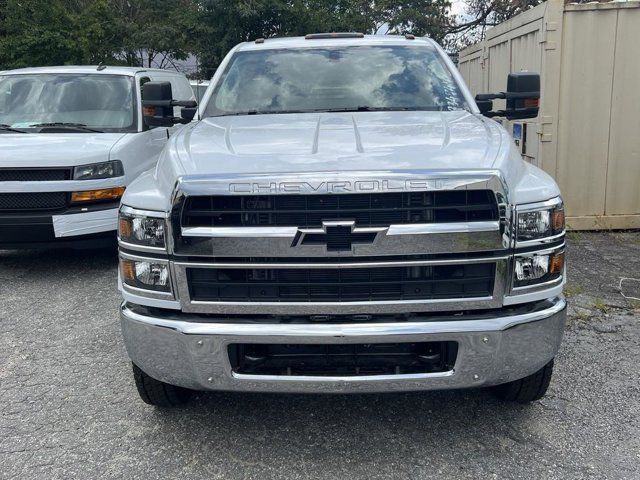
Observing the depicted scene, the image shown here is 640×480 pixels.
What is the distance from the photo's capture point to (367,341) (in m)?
2.68

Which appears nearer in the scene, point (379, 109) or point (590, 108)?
point (379, 109)

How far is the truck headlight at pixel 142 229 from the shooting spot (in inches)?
111

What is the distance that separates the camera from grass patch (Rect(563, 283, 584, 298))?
5272 millimetres

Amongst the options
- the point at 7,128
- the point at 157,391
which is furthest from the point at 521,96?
the point at 7,128

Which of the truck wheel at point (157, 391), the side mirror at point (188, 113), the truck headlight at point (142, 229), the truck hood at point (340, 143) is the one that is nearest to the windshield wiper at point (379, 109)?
the truck hood at point (340, 143)

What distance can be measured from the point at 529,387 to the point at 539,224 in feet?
3.18

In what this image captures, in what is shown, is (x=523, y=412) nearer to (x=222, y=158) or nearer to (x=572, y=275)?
(x=222, y=158)

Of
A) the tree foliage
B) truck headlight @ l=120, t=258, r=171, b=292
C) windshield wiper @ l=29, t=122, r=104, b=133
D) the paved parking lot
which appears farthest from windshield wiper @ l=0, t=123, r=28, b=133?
the tree foliage

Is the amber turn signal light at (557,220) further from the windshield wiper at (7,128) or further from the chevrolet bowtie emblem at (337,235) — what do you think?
the windshield wiper at (7,128)

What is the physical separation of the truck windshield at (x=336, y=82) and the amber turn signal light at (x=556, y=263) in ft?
5.01

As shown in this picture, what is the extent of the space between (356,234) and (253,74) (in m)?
2.27

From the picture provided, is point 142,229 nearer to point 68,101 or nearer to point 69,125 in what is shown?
point 69,125

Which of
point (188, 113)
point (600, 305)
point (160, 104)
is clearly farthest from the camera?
point (600, 305)

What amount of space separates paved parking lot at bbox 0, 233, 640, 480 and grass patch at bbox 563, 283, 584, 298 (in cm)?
75
